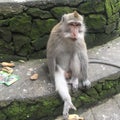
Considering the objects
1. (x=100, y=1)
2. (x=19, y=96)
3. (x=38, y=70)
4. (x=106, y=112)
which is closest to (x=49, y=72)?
(x=38, y=70)

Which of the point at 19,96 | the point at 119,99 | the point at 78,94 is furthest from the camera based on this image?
the point at 119,99

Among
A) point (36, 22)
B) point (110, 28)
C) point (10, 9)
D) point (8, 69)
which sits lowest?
point (8, 69)

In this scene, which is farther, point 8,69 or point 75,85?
point 8,69

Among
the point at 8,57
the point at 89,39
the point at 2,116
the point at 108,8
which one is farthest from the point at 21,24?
the point at 108,8

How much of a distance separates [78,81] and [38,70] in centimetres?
68

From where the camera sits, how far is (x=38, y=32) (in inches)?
211

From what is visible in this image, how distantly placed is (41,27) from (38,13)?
26 cm

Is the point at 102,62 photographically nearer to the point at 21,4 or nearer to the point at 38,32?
the point at 38,32

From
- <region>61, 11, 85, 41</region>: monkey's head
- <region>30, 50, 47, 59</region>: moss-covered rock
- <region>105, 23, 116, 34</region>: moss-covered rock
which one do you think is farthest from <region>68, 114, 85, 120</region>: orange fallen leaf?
<region>105, 23, 116, 34</region>: moss-covered rock

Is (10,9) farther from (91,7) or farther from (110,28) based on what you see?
(110,28)

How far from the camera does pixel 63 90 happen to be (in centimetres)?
467

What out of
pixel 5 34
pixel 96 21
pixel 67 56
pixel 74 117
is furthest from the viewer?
pixel 96 21

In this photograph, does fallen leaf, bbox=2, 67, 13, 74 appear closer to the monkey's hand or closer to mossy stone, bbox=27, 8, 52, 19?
mossy stone, bbox=27, 8, 52, 19

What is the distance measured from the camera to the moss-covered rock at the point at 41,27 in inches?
208
